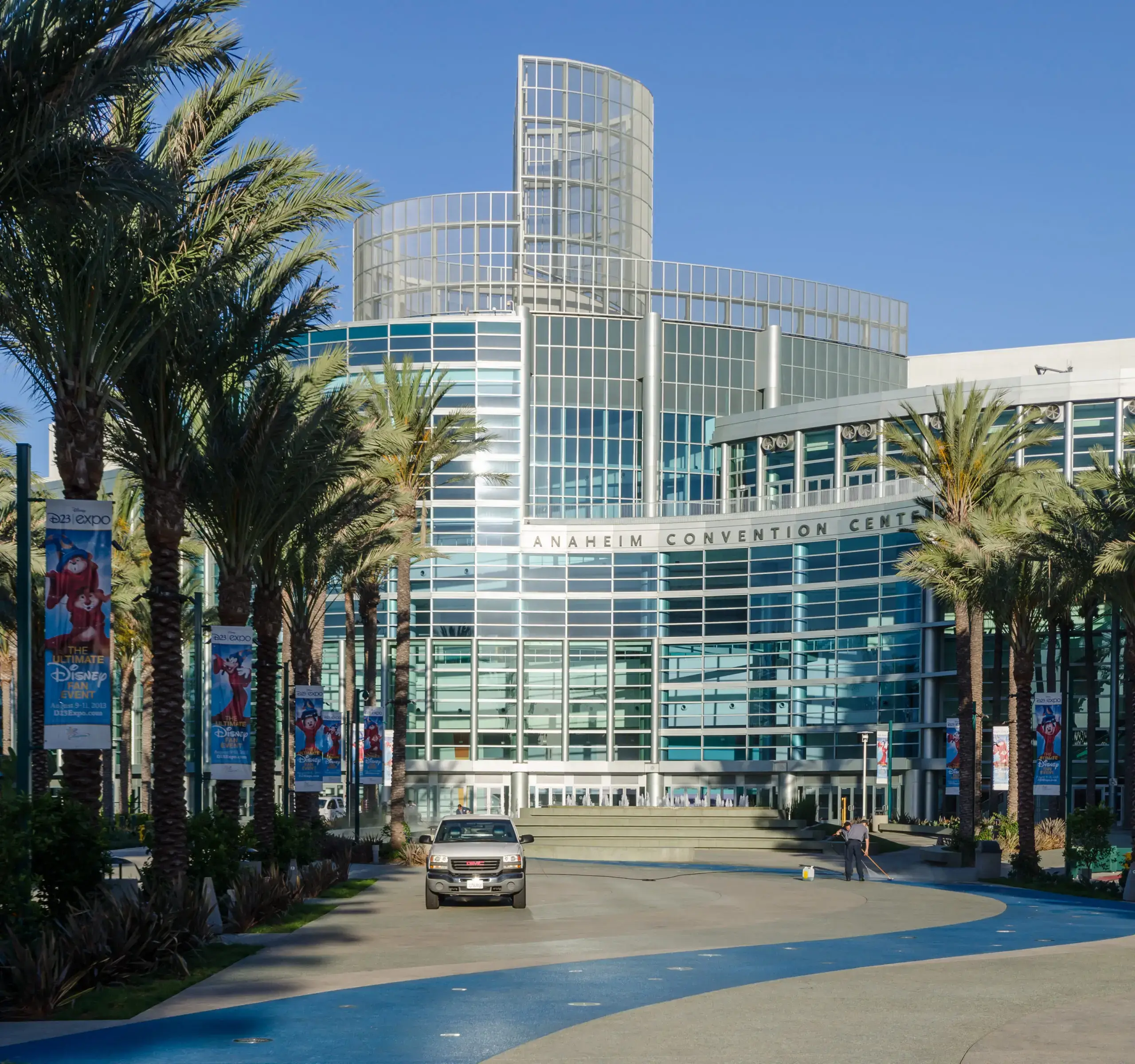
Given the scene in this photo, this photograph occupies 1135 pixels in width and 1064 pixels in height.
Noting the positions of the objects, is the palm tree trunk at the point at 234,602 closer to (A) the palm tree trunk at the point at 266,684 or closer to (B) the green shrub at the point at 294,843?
(A) the palm tree trunk at the point at 266,684

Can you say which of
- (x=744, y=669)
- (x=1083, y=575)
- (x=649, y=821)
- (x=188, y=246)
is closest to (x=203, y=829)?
(x=188, y=246)

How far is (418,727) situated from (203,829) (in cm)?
5560

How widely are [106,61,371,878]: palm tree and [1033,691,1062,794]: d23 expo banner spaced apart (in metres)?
21.5

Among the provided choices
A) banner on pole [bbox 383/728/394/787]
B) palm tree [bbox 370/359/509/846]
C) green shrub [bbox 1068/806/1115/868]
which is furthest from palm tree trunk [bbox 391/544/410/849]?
green shrub [bbox 1068/806/1115/868]

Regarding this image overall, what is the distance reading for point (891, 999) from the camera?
52.4ft

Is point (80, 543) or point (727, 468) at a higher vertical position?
point (727, 468)

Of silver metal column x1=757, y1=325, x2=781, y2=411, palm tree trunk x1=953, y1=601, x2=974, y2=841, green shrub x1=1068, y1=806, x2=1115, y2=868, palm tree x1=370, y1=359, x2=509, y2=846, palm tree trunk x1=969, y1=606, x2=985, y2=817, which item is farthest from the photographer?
silver metal column x1=757, y1=325, x2=781, y2=411

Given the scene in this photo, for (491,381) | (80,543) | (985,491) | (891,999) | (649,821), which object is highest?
(491,381)

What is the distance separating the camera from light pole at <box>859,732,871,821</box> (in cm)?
6331

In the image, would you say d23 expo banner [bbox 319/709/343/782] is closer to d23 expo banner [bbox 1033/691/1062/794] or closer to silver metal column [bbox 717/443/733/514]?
d23 expo banner [bbox 1033/691/1062/794]

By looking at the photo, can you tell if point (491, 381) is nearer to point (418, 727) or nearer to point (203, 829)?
point (418, 727)

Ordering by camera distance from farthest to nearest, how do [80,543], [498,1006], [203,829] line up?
[203,829] < [80,543] < [498,1006]

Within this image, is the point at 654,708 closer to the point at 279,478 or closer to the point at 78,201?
the point at 279,478

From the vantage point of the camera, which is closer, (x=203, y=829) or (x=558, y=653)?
(x=203, y=829)
